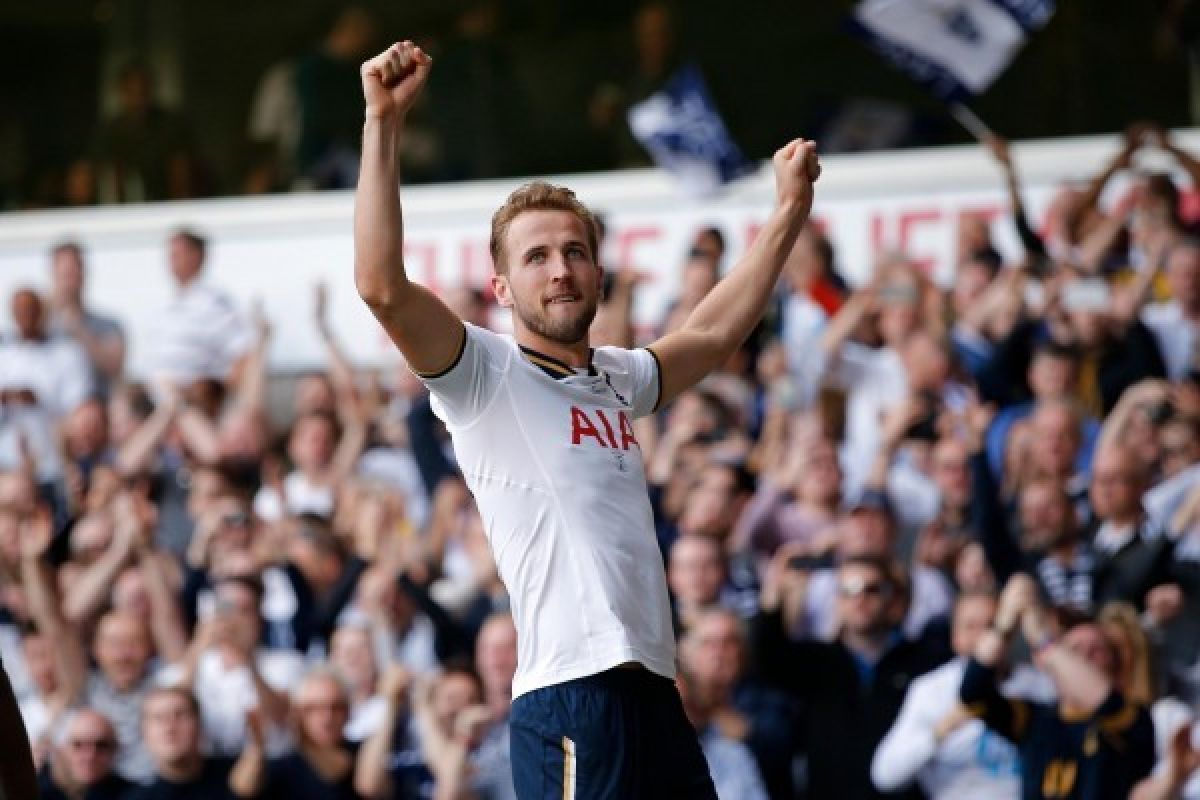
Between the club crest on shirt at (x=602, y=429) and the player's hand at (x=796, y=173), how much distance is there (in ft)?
2.82

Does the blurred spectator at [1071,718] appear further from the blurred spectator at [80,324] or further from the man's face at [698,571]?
the blurred spectator at [80,324]

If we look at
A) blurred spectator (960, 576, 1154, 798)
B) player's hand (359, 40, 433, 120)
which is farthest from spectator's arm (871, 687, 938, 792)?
player's hand (359, 40, 433, 120)

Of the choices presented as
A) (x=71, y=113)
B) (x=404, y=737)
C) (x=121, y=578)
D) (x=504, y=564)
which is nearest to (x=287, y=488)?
(x=121, y=578)

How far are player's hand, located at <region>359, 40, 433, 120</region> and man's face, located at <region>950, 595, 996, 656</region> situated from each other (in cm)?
444

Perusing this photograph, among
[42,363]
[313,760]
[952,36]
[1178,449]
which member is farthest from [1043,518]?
[42,363]

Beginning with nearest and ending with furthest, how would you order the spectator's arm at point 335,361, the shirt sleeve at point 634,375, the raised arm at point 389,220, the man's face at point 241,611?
1. the raised arm at point 389,220
2. the shirt sleeve at point 634,375
3. the man's face at point 241,611
4. the spectator's arm at point 335,361

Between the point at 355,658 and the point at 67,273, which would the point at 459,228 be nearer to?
the point at 67,273

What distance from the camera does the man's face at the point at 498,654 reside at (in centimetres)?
934

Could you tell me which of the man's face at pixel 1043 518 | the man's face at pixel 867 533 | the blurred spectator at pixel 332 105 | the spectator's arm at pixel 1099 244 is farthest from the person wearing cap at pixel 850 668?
the blurred spectator at pixel 332 105

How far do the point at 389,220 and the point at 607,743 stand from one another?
1239mm

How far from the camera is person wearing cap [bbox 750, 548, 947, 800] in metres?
9.00

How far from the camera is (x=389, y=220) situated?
5.12 meters

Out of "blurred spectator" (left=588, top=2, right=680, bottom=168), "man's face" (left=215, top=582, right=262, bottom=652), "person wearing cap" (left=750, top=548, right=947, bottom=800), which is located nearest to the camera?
"person wearing cap" (left=750, top=548, right=947, bottom=800)

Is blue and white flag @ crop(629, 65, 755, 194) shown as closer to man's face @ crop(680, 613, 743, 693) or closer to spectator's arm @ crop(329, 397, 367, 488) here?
spectator's arm @ crop(329, 397, 367, 488)
